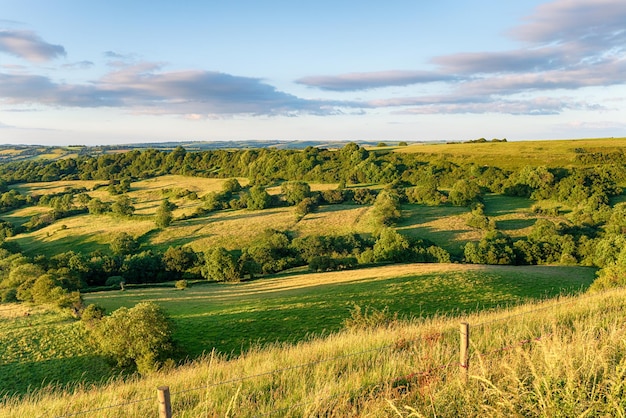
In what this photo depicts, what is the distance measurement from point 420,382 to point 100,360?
86.6 ft

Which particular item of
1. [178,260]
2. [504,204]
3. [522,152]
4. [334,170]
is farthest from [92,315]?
[522,152]

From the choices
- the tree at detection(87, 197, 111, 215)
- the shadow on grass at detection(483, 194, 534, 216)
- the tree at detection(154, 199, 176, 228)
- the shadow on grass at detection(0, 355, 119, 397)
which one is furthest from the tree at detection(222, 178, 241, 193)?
the shadow on grass at detection(0, 355, 119, 397)

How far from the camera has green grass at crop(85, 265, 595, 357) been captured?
1230 inches

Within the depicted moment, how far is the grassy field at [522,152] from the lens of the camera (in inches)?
4208

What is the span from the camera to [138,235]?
3231 inches

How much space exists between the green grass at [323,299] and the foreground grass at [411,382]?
57.6 ft

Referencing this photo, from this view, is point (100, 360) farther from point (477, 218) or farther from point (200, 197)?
point (200, 197)

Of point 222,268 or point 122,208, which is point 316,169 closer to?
point 122,208

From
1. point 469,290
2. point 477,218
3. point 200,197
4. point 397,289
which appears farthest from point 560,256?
point 200,197

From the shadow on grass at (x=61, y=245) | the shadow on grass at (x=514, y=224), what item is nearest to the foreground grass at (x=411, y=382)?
the shadow on grass at (x=514, y=224)

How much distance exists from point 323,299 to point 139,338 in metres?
17.6

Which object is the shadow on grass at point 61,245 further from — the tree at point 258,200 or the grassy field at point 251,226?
the tree at point 258,200

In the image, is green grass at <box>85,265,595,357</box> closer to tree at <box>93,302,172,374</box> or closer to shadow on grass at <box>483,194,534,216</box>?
tree at <box>93,302,172,374</box>

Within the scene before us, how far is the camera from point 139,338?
2531cm
